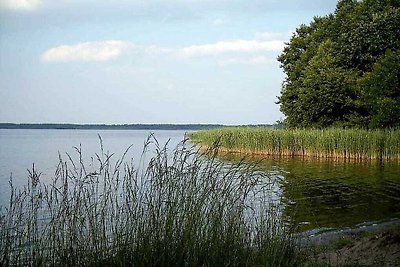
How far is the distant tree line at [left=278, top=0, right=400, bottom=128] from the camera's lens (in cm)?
3155

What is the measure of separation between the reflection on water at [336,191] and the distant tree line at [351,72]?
14.8ft

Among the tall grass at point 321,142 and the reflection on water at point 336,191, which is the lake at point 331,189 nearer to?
the reflection on water at point 336,191

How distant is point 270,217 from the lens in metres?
7.85

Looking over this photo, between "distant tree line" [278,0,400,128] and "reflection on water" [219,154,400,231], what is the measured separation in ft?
14.8

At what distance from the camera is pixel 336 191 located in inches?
790

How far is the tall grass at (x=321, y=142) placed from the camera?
3097 cm

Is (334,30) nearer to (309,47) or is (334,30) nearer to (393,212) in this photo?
(309,47)

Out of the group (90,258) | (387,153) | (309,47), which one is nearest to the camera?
(90,258)

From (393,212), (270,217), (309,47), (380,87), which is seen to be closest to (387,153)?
(380,87)

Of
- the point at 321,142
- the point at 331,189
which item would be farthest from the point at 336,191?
the point at 321,142

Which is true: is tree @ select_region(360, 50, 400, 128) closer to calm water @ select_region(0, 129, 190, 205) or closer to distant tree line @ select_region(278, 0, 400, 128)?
distant tree line @ select_region(278, 0, 400, 128)

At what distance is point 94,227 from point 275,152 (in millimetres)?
29891

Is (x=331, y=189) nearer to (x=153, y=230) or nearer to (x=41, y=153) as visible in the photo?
(x=153, y=230)

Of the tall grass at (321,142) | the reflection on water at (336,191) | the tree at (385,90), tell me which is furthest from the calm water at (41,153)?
the tree at (385,90)
